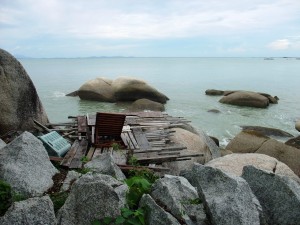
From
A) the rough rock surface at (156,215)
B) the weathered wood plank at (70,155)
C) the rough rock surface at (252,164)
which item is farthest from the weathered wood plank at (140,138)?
the rough rock surface at (156,215)

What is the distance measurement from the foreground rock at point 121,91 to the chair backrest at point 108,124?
734 inches

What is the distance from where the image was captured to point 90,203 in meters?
4.85

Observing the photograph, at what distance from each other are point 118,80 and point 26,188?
23876 millimetres

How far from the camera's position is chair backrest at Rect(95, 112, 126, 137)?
9.35m

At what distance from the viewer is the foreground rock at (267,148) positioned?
41.0 ft

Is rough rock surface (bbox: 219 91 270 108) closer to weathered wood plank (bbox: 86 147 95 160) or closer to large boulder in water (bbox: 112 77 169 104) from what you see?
large boulder in water (bbox: 112 77 169 104)

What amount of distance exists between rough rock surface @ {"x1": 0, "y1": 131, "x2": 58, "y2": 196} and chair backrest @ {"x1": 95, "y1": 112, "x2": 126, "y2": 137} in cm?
269

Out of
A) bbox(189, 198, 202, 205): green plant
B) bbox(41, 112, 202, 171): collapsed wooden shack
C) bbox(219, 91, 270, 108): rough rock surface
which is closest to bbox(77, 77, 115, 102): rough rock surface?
bbox(219, 91, 270, 108): rough rock surface

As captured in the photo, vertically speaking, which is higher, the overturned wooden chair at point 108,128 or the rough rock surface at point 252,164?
the overturned wooden chair at point 108,128

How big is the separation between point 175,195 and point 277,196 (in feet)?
5.63

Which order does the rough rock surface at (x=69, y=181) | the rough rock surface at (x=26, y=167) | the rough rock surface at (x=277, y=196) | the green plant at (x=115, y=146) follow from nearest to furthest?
1. the rough rock surface at (x=277, y=196)
2. the rough rock surface at (x=26, y=167)
3. the rough rock surface at (x=69, y=181)
4. the green plant at (x=115, y=146)

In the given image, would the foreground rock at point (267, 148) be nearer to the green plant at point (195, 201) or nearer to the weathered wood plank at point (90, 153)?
the weathered wood plank at point (90, 153)

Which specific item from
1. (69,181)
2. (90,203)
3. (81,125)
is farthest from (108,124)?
(90,203)

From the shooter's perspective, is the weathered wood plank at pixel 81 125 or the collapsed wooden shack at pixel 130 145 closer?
the collapsed wooden shack at pixel 130 145
